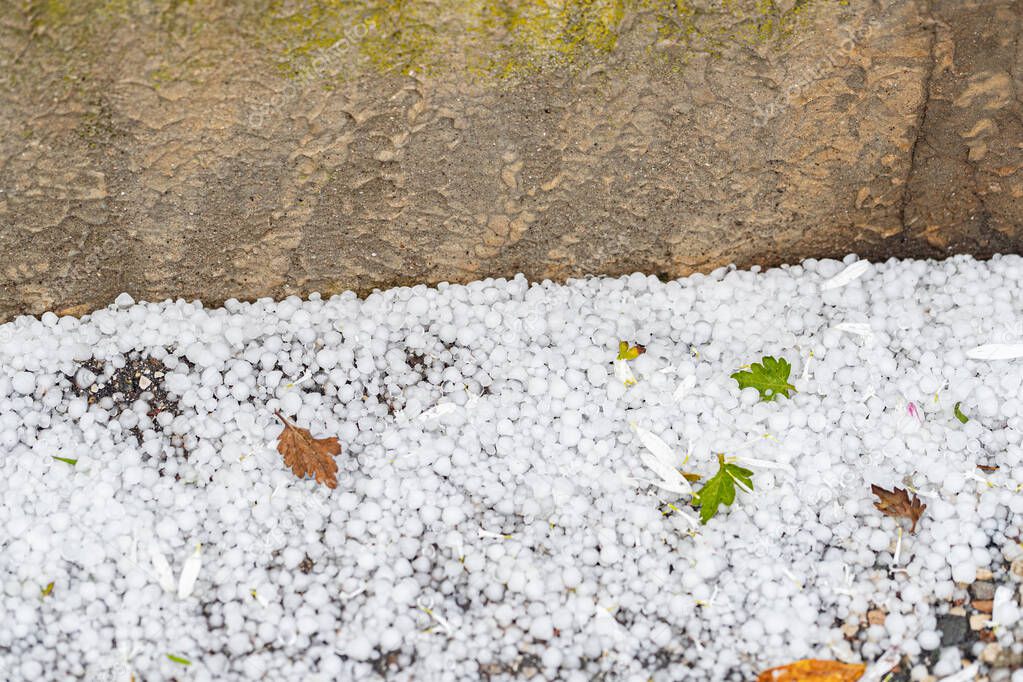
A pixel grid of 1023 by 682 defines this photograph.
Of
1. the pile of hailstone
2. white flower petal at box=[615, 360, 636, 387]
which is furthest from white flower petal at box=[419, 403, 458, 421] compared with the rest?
white flower petal at box=[615, 360, 636, 387]

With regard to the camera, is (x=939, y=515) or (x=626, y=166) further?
(x=626, y=166)

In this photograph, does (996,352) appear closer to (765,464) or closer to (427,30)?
(765,464)

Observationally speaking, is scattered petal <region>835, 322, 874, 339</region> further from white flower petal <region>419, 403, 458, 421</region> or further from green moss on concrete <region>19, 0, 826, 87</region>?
white flower petal <region>419, 403, 458, 421</region>

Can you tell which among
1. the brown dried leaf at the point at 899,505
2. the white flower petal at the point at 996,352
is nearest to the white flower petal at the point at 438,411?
the brown dried leaf at the point at 899,505

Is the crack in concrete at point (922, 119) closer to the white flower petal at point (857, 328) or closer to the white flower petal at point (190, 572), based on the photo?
the white flower petal at point (857, 328)

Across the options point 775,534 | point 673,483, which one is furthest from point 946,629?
point 673,483

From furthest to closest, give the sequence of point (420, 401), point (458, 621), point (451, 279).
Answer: point (451, 279) < point (420, 401) < point (458, 621)

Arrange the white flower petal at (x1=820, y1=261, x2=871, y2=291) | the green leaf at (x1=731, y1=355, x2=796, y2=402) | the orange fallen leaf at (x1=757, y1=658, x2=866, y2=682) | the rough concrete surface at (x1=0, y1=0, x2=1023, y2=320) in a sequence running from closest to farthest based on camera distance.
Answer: the orange fallen leaf at (x1=757, y1=658, x2=866, y2=682) → the rough concrete surface at (x1=0, y1=0, x2=1023, y2=320) → the green leaf at (x1=731, y1=355, x2=796, y2=402) → the white flower petal at (x1=820, y1=261, x2=871, y2=291)

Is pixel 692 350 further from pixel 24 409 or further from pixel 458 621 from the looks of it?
pixel 24 409
